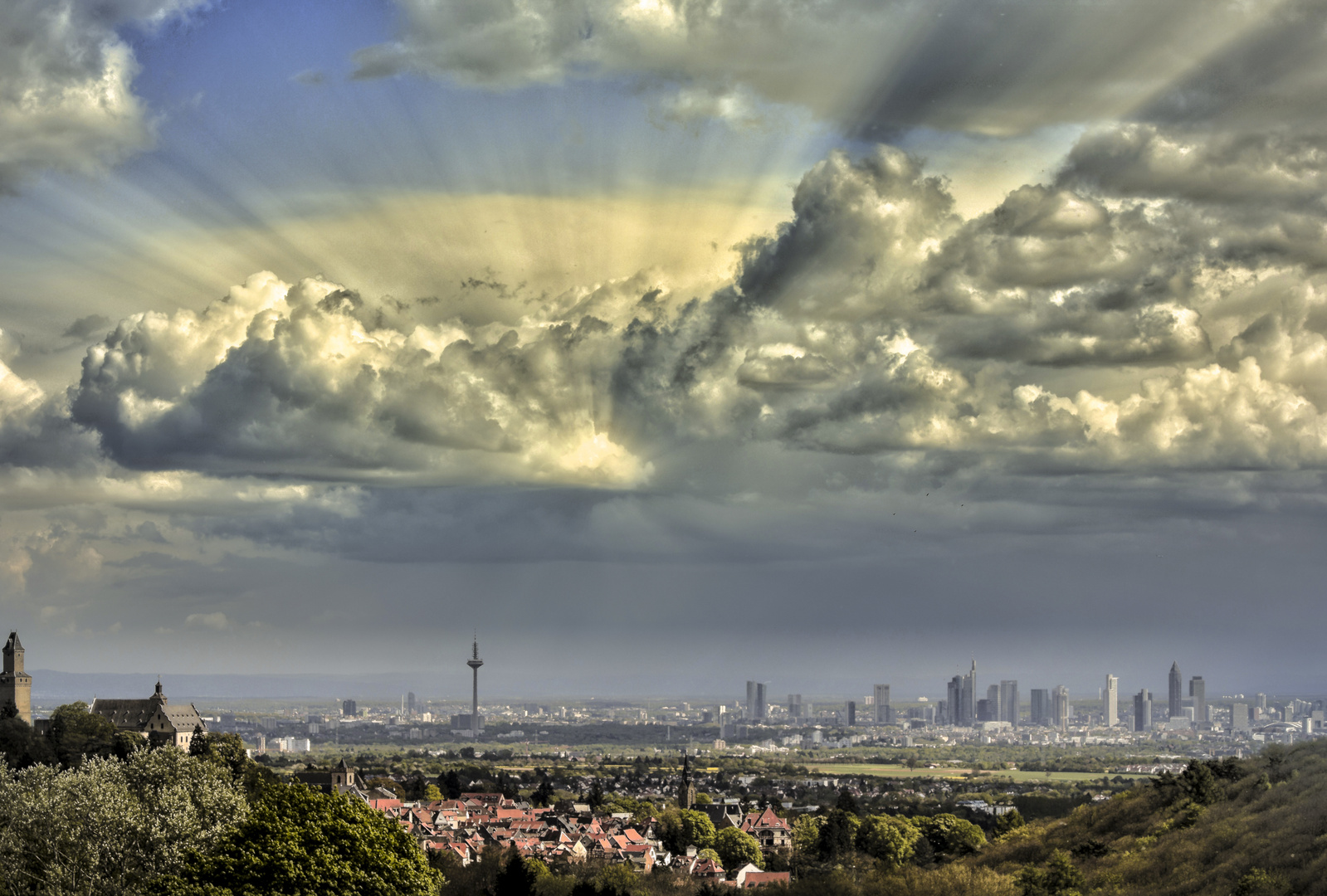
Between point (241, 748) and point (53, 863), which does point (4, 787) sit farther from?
point (241, 748)

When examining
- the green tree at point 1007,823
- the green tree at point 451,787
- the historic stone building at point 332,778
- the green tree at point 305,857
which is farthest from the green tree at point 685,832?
the green tree at point 305,857

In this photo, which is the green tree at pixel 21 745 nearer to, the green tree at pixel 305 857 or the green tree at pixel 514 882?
the green tree at pixel 514 882

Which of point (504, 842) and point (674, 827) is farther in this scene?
point (674, 827)

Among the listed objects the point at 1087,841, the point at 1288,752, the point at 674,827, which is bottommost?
the point at 674,827

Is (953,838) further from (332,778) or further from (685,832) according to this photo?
(332,778)

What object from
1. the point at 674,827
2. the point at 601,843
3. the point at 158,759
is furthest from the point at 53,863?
the point at 674,827

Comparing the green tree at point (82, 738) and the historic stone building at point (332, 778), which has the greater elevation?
the green tree at point (82, 738)

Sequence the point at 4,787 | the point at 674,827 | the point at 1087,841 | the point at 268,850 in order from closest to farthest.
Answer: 1. the point at 268,850
2. the point at 4,787
3. the point at 1087,841
4. the point at 674,827
